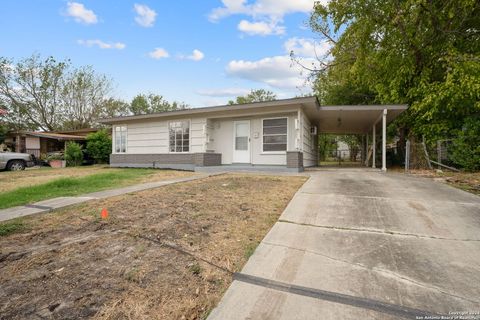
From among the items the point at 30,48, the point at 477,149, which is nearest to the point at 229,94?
the point at 30,48

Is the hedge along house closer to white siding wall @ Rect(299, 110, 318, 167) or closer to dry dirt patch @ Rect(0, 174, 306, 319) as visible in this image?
white siding wall @ Rect(299, 110, 318, 167)

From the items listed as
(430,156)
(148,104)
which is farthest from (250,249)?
(148,104)

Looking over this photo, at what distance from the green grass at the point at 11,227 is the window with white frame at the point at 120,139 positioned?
38.1 ft

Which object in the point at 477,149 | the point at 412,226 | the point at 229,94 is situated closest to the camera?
the point at 412,226

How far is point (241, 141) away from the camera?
12008 millimetres

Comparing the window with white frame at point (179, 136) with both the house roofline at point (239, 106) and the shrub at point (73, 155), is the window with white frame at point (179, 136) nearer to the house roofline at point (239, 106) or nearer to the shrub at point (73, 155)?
the house roofline at point (239, 106)

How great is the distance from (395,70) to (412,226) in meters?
12.2

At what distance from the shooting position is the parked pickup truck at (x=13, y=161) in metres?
13.4

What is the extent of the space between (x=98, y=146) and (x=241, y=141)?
36.8 feet

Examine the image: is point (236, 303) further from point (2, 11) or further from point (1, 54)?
point (1, 54)

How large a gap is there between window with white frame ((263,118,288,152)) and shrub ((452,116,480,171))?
6.54 meters

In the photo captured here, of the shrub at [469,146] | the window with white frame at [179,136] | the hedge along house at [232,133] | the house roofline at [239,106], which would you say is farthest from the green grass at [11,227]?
the shrub at [469,146]

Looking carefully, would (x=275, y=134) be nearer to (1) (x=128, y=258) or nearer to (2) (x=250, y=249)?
(2) (x=250, y=249)

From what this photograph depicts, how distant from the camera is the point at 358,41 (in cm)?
1288
